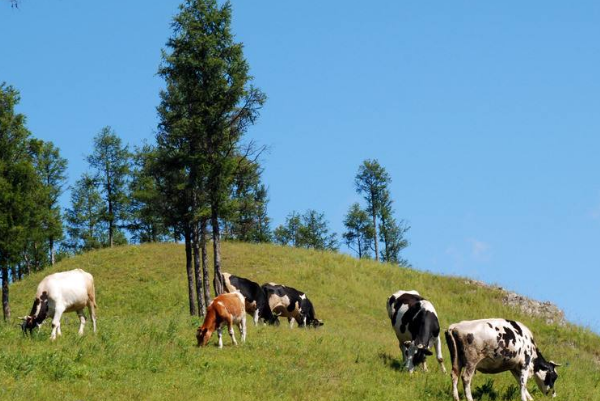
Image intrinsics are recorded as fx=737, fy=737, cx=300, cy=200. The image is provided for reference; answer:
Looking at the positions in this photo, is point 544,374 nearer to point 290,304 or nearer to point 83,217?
point 290,304

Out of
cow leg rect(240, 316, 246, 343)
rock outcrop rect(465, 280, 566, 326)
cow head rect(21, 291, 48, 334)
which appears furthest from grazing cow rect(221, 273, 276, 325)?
rock outcrop rect(465, 280, 566, 326)

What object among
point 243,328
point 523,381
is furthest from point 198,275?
point 523,381

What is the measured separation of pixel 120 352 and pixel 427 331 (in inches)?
354

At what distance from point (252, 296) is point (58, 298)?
10370 mm

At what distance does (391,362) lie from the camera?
22.6m

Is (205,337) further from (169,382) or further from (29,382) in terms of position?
(29,382)

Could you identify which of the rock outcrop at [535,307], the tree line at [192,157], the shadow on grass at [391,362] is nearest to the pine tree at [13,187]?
the tree line at [192,157]

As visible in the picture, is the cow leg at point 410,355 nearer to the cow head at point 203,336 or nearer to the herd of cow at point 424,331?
the herd of cow at point 424,331

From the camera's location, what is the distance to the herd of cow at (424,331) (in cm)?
1877

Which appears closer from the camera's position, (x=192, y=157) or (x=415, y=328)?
(x=415, y=328)

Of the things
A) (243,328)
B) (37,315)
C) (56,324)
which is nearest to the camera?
(56,324)

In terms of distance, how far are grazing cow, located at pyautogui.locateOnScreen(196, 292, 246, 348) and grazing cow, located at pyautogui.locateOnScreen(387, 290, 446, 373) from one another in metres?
5.00

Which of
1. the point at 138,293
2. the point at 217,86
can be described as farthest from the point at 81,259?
the point at 217,86

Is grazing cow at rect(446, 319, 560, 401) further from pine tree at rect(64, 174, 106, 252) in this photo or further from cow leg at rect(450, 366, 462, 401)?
pine tree at rect(64, 174, 106, 252)
